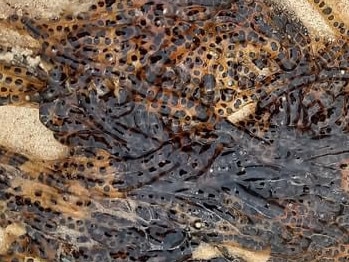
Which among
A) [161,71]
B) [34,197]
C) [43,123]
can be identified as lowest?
[34,197]

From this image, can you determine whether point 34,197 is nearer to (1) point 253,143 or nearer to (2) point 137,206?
(2) point 137,206

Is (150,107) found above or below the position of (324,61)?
below

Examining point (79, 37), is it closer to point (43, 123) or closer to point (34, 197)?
point (43, 123)

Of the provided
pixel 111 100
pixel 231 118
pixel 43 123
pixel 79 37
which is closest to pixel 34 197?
pixel 43 123
